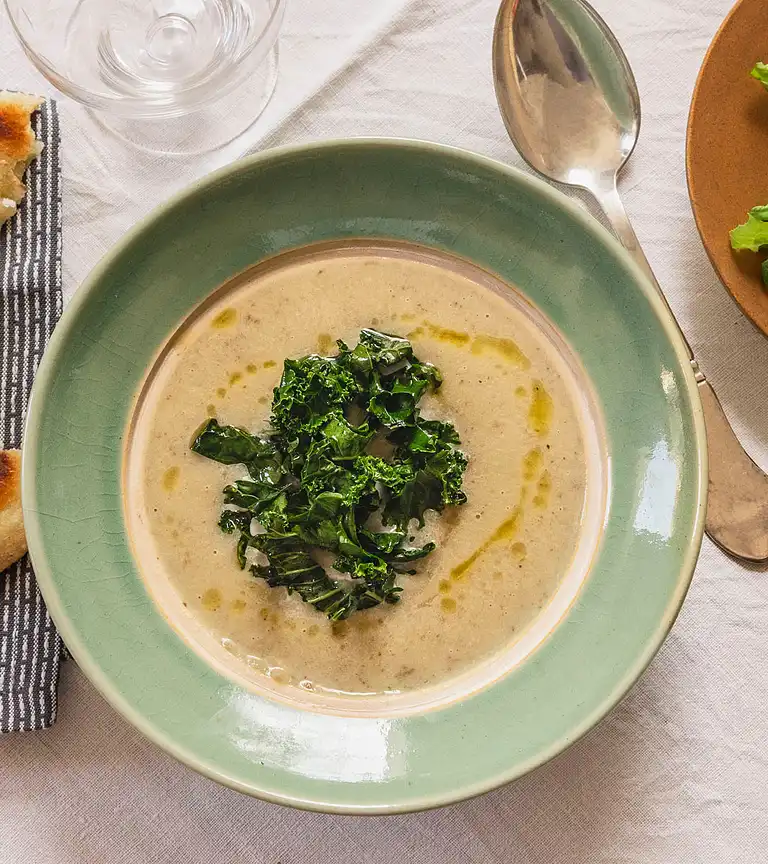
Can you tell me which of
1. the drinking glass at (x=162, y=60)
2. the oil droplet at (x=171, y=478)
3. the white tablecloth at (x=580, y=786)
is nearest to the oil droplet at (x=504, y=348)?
the white tablecloth at (x=580, y=786)

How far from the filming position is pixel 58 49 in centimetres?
186

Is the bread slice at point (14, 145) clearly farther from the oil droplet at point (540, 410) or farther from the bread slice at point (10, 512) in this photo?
the oil droplet at point (540, 410)

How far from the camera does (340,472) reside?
1589 millimetres

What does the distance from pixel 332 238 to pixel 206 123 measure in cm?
43

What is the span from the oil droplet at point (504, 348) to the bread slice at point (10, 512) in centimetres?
89

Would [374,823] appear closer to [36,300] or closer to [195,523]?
[195,523]

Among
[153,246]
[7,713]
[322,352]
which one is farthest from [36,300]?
[7,713]

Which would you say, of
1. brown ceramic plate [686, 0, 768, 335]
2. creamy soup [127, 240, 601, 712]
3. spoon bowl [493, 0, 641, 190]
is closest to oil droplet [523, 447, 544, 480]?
creamy soup [127, 240, 601, 712]

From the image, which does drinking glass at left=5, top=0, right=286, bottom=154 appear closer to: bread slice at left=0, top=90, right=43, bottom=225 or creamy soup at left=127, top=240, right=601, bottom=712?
bread slice at left=0, top=90, right=43, bottom=225

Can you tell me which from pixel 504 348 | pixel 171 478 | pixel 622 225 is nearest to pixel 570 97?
pixel 622 225

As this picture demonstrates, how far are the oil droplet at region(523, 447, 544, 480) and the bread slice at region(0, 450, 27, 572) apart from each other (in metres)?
0.92

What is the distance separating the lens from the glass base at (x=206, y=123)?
1842mm

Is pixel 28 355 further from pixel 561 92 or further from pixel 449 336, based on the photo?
pixel 561 92

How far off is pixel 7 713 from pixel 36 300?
79 cm
